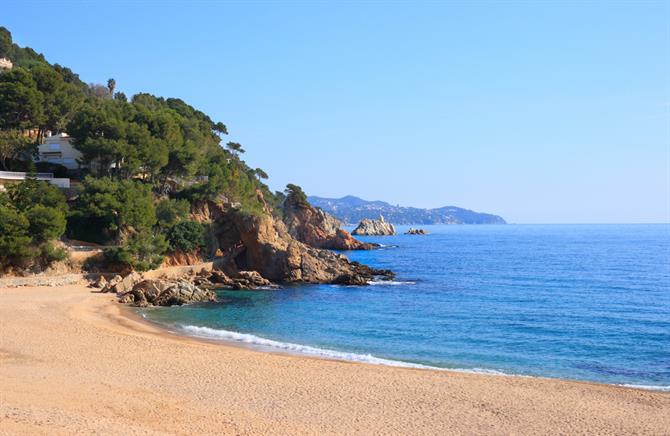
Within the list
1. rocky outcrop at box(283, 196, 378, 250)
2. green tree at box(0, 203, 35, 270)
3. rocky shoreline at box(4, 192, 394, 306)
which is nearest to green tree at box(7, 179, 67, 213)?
green tree at box(0, 203, 35, 270)

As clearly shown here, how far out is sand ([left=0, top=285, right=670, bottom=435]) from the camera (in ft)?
46.7

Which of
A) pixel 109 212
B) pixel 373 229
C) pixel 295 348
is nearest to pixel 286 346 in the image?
pixel 295 348

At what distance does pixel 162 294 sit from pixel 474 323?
21.3 meters

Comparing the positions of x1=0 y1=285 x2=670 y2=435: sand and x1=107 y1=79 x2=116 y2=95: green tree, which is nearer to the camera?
x1=0 y1=285 x2=670 y2=435: sand

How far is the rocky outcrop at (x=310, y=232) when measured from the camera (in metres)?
109

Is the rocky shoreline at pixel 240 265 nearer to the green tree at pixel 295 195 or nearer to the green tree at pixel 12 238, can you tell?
the green tree at pixel 12 238

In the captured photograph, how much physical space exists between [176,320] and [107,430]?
19729mm

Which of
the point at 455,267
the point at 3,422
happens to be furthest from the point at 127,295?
the point at 455,267

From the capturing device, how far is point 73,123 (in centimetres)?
5341

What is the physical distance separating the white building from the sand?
36493 mm

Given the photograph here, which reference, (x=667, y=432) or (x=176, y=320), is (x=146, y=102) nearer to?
(x=176, y=320)

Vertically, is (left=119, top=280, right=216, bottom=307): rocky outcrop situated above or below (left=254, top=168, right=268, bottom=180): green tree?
below

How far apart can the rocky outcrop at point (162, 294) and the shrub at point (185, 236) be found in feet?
31.2

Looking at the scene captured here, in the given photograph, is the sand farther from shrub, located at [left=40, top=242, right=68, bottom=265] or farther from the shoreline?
shrub, located at [left=40, top=242, right=68, bottom=265]
